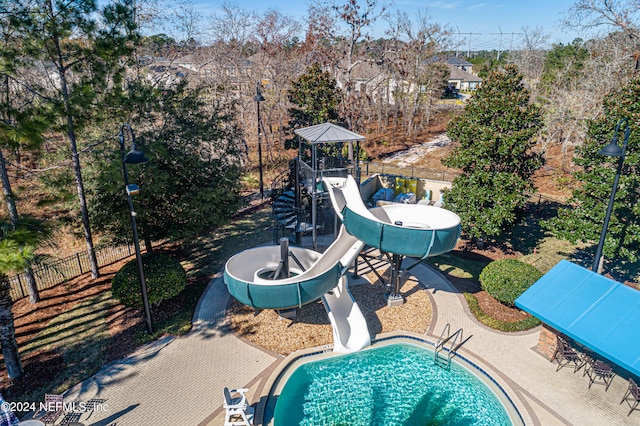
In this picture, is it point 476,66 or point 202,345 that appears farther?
point 476,66

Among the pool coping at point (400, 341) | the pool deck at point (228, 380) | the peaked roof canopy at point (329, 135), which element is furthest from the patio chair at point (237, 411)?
the peaked roof canopy at point (329, 135)

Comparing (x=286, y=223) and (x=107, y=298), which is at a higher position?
(x=286, y=223)

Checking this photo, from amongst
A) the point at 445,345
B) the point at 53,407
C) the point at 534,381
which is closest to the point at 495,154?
the point at 445,345

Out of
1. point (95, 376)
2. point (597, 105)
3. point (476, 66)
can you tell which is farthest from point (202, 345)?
point (476, 66)

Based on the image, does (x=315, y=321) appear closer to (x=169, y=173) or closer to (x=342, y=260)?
(x=342, y=260)

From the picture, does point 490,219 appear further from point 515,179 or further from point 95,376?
point 95,376

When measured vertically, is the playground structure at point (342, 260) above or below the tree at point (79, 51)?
below

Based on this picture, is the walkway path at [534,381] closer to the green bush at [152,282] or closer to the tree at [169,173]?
the green bush at [152,282]
